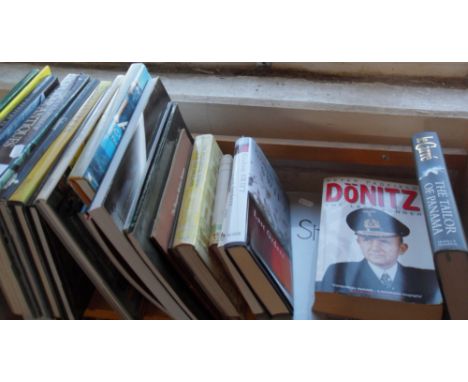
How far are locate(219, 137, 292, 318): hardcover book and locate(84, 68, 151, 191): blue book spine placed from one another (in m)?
0.21

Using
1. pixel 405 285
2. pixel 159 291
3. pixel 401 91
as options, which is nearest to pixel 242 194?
pixel 159 291

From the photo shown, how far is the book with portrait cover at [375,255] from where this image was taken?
2.42 feet

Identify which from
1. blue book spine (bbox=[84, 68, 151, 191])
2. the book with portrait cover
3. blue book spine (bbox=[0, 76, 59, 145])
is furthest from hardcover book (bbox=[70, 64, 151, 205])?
the book with portrait cover

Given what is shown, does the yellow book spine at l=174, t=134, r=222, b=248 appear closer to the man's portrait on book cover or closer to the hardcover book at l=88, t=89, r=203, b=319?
the hardcover book at l=88, t=89, r=203, b=319

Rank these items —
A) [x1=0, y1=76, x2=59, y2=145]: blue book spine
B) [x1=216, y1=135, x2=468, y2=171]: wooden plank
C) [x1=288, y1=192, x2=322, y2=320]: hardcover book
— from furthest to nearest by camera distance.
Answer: [x1=216, y1=135, x2=468, y2=171]: wooden plank
[x1=288, y1=192, x2=322, y2=320]: hardcover book
[x1=0, y1=76, x2=59, y2=145]: blue book spine

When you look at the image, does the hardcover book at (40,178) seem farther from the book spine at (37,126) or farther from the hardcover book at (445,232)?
the hardcover book at (445,232)

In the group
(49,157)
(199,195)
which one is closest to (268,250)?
(199,195)

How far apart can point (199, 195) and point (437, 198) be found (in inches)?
14.9

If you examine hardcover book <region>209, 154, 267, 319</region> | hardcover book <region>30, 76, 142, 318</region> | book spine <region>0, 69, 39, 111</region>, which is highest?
book spine <region>0, 69, 39, 111</region>

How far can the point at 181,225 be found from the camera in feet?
2.35

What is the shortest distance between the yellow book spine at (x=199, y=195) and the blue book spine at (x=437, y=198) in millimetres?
344

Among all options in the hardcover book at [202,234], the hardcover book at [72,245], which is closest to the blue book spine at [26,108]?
the hardcover book at [72,245]

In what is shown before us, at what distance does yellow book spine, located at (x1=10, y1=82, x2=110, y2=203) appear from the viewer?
604mm

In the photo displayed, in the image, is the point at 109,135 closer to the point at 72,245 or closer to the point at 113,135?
the point at 113,135
